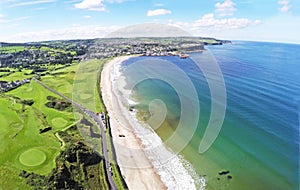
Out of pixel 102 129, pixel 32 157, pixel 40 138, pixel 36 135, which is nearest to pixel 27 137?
pixel 36 135

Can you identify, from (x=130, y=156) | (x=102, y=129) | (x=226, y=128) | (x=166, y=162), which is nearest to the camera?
(x=166, y=162)

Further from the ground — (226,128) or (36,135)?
(36,135)

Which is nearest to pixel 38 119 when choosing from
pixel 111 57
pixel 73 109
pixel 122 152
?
pixel 73 109

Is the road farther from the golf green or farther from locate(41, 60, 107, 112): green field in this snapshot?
the golf green

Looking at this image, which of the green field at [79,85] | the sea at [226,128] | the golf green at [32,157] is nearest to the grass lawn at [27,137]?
the golf green at [32,157]

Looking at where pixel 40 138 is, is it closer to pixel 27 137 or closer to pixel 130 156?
pixel 27 137

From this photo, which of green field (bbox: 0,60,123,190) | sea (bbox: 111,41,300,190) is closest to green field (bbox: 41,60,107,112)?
green field (bbox: 0,60,123,190)
